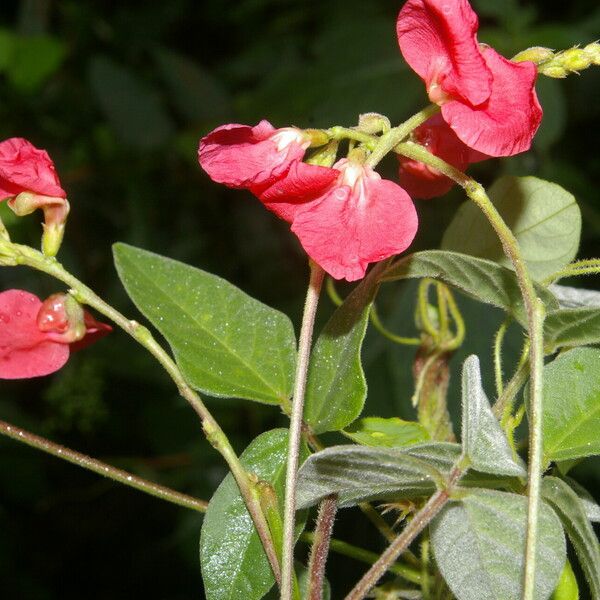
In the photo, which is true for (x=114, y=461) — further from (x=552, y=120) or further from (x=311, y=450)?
(x=311, y=450)

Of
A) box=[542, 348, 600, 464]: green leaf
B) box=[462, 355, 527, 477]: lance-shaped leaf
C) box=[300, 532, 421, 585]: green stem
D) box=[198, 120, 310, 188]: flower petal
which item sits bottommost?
box=[300, 532, 421, 585]: green stem

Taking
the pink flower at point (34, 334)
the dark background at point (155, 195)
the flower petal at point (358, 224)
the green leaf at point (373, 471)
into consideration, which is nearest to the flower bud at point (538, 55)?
the flower petal at point (358, 224)

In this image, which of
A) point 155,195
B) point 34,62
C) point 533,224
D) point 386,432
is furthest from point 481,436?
point 34,62

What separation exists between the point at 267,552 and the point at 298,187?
0.23m

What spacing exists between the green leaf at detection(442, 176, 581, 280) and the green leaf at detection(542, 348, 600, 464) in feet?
0.44

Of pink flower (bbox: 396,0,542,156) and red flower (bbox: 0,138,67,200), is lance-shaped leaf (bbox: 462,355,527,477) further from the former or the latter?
red flower (bbox: 0,138,67,200)

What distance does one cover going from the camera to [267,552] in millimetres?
644

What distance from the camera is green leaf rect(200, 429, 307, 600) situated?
670 millimetres

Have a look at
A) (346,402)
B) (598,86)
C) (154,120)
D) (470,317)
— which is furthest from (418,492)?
(154,120)

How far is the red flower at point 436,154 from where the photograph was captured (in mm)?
684

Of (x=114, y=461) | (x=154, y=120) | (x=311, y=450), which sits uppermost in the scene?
(x=311, y=450)

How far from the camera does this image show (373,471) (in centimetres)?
59

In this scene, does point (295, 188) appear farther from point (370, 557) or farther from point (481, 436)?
point (370, 557)

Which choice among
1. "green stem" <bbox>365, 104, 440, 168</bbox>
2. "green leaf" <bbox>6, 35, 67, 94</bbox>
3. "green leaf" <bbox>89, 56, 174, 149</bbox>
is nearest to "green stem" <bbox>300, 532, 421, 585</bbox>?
"green stem" <bbox>365, 104, 440, 168</bbox>
